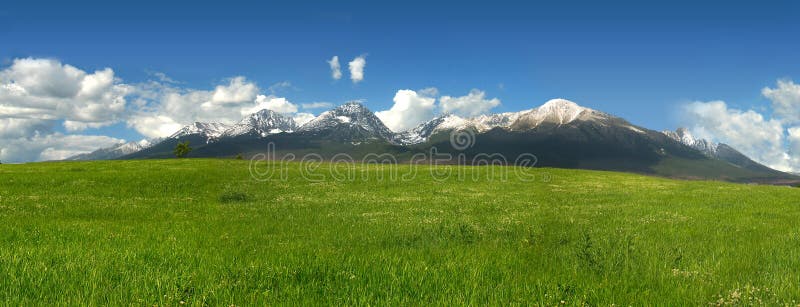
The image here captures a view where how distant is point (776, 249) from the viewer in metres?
11.4

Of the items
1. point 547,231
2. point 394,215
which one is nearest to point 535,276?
point 547,231

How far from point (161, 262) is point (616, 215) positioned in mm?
17868

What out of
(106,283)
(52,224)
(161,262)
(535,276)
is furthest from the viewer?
(52,224)

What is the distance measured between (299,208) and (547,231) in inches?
507

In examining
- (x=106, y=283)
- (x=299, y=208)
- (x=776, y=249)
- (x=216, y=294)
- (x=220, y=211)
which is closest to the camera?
(x=216, y=294)

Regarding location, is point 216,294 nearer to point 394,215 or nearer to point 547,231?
point 547,231

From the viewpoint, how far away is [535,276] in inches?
340

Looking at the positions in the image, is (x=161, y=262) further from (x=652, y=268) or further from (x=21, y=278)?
(x=652, y=268)

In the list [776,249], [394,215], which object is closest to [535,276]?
[776,249]

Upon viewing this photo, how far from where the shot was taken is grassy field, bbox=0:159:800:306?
7.31m

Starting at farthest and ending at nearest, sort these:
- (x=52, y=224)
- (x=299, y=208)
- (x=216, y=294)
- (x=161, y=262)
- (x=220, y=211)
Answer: (x=299, y=208), (x=220, y=211), (x=52, y=224), (x=161, y=262), (x=216, y=294)

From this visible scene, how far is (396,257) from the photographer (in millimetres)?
9859

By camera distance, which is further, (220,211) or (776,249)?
(220,211)

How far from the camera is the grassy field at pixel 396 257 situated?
7.31m
